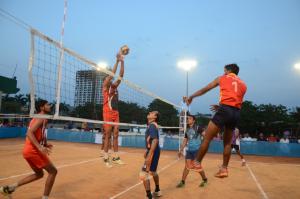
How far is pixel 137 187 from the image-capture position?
7355 mm

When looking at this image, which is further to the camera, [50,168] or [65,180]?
[65,180]

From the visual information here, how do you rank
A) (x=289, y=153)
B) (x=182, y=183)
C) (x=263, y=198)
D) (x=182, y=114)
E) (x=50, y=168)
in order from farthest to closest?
(x=289, y=153), (x=182, y=114), (x=182, y=183), (x=263, y=198), (x=50, y=168)

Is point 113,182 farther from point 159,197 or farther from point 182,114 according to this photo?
point 182,114

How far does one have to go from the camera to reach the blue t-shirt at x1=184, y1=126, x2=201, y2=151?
8.00 metres

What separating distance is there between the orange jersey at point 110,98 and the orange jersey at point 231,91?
5165mm

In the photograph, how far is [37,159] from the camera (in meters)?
5.10

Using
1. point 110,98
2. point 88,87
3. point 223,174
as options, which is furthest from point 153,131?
point 88,87

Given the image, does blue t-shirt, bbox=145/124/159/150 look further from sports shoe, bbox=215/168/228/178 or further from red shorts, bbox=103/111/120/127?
red shorts, bbox=103/111/120/127

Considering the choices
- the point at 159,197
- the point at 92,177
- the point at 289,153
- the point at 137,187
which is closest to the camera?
the point at 159,197

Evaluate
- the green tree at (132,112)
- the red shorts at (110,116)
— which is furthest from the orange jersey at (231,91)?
the green tree at (132,112)

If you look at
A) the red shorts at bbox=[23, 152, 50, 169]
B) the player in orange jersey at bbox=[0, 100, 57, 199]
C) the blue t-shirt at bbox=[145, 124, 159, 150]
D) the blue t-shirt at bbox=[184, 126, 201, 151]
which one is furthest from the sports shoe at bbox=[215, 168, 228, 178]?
the red shorts at bbox=[23, 152, 50, 169]

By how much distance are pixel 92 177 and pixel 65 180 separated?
0.91 meters

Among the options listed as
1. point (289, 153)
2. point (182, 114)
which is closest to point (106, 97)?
point (182, 114)

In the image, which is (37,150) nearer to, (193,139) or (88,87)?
(88,87)
